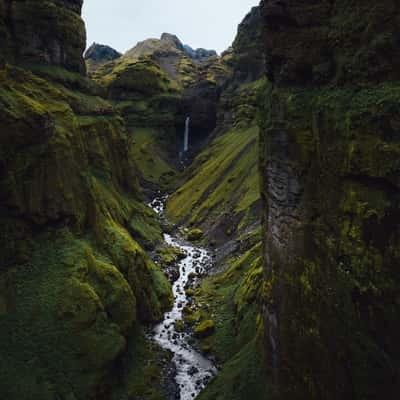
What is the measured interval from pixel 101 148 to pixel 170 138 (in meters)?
90.9

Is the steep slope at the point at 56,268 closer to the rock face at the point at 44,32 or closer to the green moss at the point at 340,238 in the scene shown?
the rock face at the point at 44,32

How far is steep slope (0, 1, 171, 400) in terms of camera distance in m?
27.9

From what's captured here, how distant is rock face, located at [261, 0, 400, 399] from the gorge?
0.09 m

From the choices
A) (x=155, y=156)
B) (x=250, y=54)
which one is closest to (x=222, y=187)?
(x=155, y=156)

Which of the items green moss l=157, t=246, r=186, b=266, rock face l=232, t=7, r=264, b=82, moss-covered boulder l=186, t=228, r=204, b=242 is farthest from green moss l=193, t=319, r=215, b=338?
rock face l=232, t=7, r=264, b=82

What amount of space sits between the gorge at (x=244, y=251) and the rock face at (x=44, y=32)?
393 millimetres

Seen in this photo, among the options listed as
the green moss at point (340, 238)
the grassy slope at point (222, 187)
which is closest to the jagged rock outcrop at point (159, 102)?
the grassy slope at point (222, 187)

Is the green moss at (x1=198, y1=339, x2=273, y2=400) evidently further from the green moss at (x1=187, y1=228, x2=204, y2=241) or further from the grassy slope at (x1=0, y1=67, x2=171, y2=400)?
the green moss at (x1=187, y1=228, x2=204, y2=241)

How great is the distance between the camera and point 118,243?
43.6 metres

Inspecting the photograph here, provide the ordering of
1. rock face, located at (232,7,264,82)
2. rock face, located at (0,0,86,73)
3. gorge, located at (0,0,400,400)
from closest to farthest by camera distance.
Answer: gorge, located at (0,0,400,400), rock face, located at (0,0,86,73), rock face, located at (232,7,264,82)

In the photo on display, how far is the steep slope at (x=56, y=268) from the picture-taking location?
27.9 meters

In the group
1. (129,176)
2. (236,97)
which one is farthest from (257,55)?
(129,176)

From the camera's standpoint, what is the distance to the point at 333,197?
18844 mm

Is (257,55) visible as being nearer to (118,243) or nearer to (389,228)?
(118,243)
